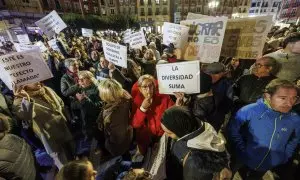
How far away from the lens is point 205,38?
3576 millimetres

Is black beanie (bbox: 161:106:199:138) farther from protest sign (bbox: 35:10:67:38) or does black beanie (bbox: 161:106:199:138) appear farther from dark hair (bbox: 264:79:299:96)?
protest sign (bbox: 35:10:67:38)

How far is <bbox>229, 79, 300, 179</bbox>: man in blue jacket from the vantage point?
2205 millimetres

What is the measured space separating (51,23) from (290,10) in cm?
9315

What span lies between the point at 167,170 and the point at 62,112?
224 cm

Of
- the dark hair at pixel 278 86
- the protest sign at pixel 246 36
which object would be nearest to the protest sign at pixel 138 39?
the protest sign at pixel 246 36

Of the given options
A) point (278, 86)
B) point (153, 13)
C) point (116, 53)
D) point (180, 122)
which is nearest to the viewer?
point (180, 122)

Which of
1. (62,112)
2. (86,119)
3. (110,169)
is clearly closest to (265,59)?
(110,169)

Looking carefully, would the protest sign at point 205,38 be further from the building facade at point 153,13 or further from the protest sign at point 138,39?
the building facade at point 153,13

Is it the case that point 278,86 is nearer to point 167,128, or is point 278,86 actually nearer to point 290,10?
point 167,128

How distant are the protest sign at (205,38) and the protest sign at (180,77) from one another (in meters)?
0.96

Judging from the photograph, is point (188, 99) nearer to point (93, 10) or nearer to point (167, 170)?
point (167, 170)

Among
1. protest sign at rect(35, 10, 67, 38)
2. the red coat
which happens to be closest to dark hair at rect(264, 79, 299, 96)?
the red coat

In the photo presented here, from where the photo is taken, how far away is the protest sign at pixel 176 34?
3929 millimetres

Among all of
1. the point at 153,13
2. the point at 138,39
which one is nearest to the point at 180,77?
the point at 138,39
